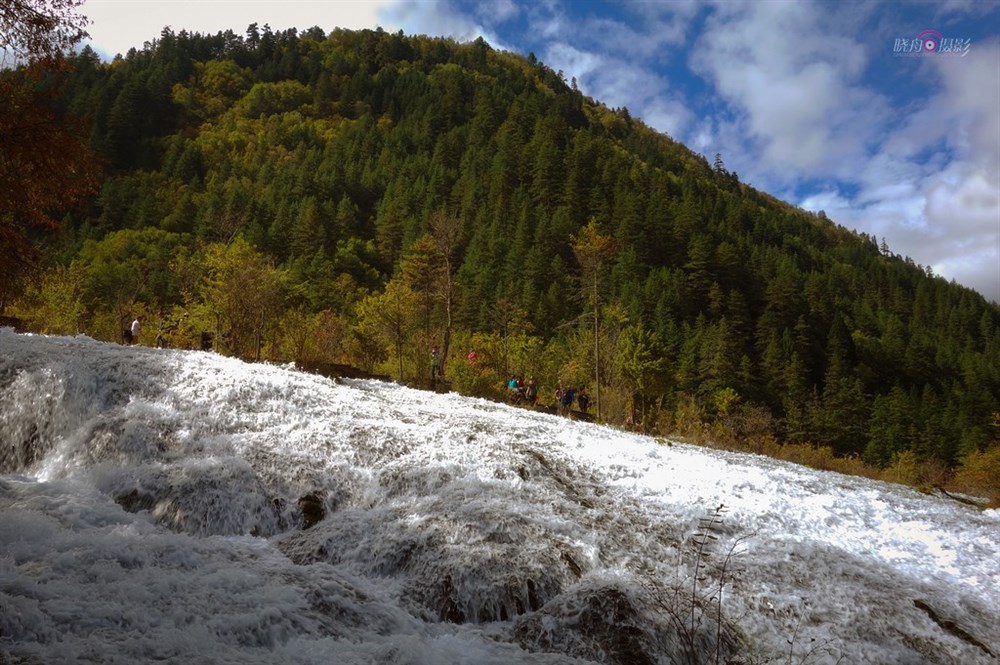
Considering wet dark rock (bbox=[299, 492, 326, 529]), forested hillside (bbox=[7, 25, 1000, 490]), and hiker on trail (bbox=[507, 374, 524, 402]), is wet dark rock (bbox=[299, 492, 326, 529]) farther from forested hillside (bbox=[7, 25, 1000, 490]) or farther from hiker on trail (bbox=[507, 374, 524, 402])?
hiker on trail (bbox=[507, 374, 524, 402])

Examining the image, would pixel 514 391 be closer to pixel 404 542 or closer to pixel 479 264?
pixel 404 542

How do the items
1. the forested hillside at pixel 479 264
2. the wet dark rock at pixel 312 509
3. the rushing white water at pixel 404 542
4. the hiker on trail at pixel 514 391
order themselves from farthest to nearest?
the forested hillside at pixel 479 264 → the hiker on trail at pixel 514 391 → the wet dark rock at pixel 312 509 → the rushing white water at pixel 404 542

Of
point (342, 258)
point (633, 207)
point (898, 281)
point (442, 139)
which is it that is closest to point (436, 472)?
point (342, 258)

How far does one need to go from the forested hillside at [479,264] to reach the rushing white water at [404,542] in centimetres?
552

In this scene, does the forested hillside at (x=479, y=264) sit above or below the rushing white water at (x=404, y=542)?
above

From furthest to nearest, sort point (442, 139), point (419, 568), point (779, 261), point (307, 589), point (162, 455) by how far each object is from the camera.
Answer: point (442, 139)
point (779, 261)
point (162, 455)
point (419, 568)
point (307, 589)

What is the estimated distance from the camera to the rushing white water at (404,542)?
5570mm

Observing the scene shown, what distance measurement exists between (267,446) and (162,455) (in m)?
1.78

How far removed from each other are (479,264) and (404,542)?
81.5 m

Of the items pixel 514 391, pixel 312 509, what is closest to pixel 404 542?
pixel 312 509

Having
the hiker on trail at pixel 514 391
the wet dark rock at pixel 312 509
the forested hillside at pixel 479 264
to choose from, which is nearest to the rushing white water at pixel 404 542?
the wet dark rock at pixel 312 509

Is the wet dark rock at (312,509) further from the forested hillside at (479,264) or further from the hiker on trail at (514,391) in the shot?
the hiker on trail at (514,391)

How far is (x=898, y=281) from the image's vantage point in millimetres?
149375

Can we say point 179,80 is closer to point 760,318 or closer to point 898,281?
point 760,318
